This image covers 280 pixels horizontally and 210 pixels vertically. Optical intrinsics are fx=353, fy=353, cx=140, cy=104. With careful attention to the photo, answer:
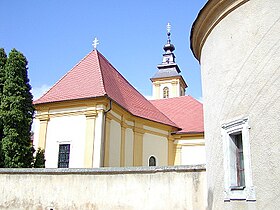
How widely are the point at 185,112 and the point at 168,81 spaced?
17.0m

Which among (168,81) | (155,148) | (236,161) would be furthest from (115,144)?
(168,81)

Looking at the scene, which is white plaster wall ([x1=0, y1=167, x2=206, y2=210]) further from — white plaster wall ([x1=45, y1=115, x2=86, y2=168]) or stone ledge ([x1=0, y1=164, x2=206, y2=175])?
white plaster wall ([x1=45, y1=115, x2=86, y2=168])

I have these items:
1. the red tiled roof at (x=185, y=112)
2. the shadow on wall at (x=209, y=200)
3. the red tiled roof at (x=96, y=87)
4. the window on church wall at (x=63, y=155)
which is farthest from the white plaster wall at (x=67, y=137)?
the shadow on wall at (x=209, y=200)

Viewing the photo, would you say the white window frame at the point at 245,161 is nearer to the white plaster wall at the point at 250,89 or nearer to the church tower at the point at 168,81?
the white plaster wall at the point at 250,89

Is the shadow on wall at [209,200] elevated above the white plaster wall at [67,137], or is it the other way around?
the white plaster wall at [67,137]

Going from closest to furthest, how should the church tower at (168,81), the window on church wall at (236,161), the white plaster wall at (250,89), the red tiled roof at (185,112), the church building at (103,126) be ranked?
the white plaster wall at (250,89)
the window on church wall at (236,161)
the church building at (103,126)
the red tiled roof at (185,112)
the church tower at (168,81)

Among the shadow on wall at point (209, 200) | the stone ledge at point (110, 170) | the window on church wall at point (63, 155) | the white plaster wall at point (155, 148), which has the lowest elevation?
the shadow on wall at point (209, 200)

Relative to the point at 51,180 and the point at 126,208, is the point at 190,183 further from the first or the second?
the point at 51,180

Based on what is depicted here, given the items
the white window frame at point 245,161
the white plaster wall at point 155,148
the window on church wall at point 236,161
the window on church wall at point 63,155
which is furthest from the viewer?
the white plaster wall at point 155,148

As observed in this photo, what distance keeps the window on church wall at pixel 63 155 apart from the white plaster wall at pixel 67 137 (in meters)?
0.15

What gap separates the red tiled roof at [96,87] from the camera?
642 inches

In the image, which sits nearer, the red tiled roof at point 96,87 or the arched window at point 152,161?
the red tiled roof at point 96,87

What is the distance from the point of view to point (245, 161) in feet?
20.3

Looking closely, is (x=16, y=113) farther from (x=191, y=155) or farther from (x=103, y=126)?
(x=191, y=155)
